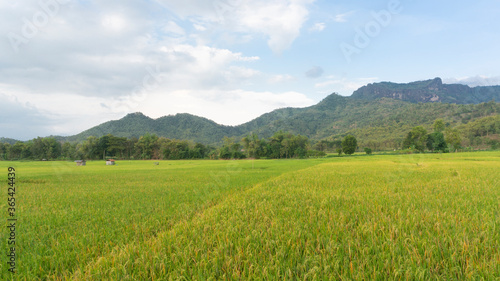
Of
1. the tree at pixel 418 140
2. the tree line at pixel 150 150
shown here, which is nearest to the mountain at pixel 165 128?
the tree line at pixel 150 150

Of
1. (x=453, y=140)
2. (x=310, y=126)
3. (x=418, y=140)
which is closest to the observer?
(x=453, y=140)

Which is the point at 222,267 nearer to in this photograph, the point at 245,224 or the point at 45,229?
the point at 245,224

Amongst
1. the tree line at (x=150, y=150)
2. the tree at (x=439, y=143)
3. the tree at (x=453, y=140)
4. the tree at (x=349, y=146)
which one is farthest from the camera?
the tree line at (x=150, y=150)

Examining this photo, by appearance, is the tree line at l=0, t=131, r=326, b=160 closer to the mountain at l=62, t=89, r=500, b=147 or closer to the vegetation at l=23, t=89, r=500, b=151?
A: the vegetation at l=23, t=89, r=500, b=151

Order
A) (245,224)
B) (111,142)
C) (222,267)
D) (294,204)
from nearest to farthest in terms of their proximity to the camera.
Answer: (222,267) → (245,224) → (294,204) → (111,142)

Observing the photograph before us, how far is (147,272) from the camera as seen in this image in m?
2.68

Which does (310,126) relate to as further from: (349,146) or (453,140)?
(453,140)

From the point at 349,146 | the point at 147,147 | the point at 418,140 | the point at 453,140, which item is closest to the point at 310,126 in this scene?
the point at 349,146

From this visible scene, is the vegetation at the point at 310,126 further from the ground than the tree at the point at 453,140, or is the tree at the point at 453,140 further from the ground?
the vegetation at the point at 310,126

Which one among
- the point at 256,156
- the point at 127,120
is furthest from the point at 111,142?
the point at 127,120

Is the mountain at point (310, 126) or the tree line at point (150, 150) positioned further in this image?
the mountain at point (310, 126)

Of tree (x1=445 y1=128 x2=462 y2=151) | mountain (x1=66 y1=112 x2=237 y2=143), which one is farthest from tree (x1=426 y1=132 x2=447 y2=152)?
mountain (x1=66 y1=112 x2=237 y2=143)

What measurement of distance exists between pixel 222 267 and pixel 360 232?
2428 mm

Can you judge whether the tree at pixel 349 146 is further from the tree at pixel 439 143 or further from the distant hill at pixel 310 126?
the distant hill at pixel 310 126
